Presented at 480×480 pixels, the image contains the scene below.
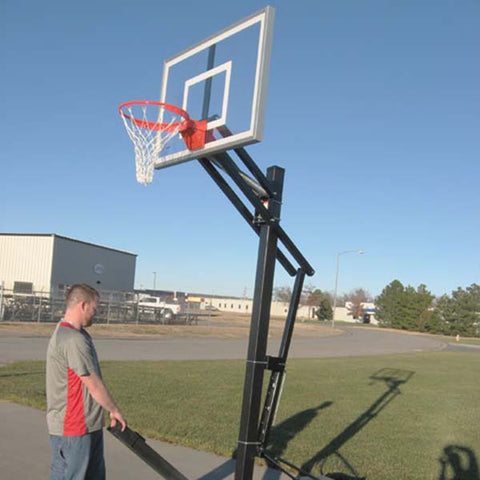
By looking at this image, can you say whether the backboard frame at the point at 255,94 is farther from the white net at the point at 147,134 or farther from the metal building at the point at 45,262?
the metal building at the point at 45,262

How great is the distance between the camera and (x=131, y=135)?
4988 mm

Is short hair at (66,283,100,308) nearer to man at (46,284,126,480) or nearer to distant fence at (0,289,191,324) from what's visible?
man at (46,284,126,480)

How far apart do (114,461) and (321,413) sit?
468cm

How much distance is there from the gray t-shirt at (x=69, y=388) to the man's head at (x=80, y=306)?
75 mm

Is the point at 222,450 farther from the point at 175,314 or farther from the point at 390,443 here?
the point at 175,314

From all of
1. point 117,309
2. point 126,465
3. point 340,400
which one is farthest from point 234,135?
point 117,309

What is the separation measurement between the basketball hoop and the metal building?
109 feet

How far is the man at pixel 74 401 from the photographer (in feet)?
11.6

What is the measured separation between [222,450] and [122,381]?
5.56 metres

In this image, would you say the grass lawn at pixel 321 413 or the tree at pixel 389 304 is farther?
the tree at pixel 389 304

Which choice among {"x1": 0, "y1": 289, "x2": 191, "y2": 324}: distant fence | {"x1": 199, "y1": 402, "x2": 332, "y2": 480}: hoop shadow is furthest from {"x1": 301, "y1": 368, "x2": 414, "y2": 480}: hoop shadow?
{"x1": 0, "y1": 289, "x2": 191, "y2": 324}: distant fence

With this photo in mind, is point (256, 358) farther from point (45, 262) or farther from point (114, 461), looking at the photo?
point (45, 262)

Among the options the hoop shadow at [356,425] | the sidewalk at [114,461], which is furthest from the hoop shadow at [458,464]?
the sidewalk at [114,461]

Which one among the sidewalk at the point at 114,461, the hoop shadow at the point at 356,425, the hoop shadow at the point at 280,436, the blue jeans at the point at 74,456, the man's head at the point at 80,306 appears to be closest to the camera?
the blue jeans at the point at 74,456
